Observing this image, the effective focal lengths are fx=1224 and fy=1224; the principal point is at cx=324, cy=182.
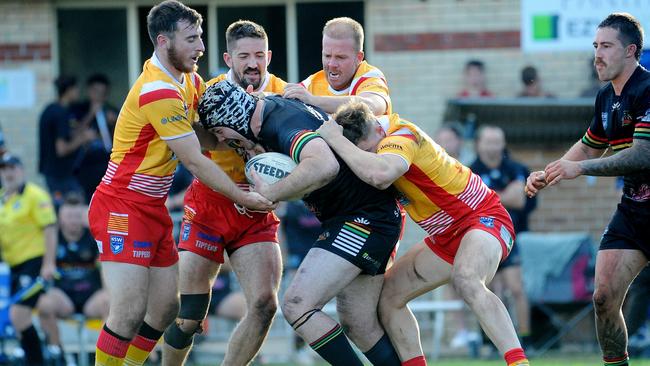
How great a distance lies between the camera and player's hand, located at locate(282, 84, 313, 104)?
7.88 meters

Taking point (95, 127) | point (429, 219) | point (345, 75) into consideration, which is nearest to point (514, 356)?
point (429, 219)

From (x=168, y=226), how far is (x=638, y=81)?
3198 millimetres

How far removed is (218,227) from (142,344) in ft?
3.01

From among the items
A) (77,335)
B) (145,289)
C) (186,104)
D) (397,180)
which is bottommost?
(77,335)

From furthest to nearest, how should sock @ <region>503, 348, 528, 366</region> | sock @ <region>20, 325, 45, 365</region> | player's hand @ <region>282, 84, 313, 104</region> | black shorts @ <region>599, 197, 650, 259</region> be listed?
sock @ <region>20, 325, 45, 365</region> < black shorts @ <region>599, 197, 650, 259</region> < player's hand @ <region>282, 84, 313, 104</region> < sock @ <region>503, 348, 528, 366</region>

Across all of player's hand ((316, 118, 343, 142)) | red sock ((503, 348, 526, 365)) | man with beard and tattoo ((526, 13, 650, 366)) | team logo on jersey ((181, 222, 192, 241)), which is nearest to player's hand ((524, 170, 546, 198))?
man with beard and tattoo ((526, 13, 650, 366))

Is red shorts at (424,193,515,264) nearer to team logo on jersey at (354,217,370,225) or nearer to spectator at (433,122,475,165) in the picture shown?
team logo on jersey at (354,217,370,225)

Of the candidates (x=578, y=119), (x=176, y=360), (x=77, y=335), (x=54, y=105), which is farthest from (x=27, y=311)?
(x=578, y=119)

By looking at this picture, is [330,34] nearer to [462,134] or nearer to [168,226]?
[168,226]

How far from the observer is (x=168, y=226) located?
7984 mm

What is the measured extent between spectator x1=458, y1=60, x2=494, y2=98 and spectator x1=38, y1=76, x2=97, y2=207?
13.6 ft

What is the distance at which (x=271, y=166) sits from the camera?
295 inches

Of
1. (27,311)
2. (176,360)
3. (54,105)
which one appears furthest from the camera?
(54,105)

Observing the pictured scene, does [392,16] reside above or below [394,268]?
above
